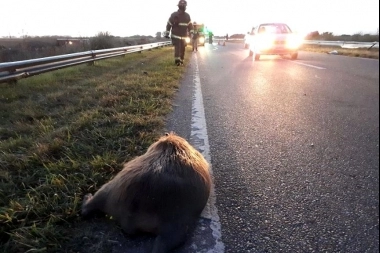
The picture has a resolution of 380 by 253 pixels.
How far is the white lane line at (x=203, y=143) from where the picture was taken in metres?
2.02

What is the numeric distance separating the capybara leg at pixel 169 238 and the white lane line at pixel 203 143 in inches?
8.5

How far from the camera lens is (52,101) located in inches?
210

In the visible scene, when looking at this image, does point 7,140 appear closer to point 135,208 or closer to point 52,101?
point 52,101

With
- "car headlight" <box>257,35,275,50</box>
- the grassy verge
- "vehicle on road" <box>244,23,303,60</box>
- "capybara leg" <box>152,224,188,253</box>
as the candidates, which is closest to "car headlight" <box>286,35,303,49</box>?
"vehicle on road" <box>244,23,303,60</box>

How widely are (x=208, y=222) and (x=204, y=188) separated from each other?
26cm

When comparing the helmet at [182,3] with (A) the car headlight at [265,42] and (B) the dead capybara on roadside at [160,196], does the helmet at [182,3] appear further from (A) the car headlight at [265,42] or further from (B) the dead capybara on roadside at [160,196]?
(B) the dead capybara on roadside at [160,196]

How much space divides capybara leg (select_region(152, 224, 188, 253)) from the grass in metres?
0.36

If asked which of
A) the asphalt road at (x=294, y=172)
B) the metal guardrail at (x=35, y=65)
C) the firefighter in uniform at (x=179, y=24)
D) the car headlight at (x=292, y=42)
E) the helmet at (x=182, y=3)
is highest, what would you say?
the helmet at (x=182, y=3)

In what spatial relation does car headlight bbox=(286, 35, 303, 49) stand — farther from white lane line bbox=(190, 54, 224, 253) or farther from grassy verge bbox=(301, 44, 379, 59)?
white lane line bbox=(190, 54, 224, 253)

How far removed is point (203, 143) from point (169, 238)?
187 centimetres

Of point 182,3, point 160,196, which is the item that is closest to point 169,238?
point 160,196

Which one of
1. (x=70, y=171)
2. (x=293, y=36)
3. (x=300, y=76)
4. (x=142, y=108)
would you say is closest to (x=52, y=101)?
(x=142, y=108)

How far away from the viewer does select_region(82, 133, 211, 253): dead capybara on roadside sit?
1.76 metres

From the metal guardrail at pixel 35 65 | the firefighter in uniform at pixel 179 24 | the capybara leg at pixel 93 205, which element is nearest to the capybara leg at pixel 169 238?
the capybara leg at pixel 93 205
